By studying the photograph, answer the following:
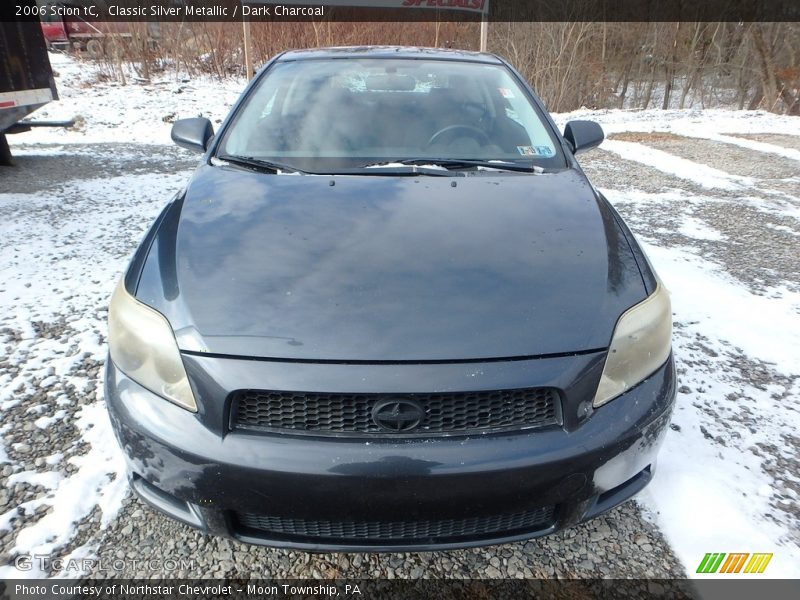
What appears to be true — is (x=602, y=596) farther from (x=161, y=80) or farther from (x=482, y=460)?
(x=161, y=80)

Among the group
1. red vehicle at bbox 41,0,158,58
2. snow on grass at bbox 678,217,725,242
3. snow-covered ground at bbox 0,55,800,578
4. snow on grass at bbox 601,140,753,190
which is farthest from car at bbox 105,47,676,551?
red vehicle at bbox 41,0,158,58

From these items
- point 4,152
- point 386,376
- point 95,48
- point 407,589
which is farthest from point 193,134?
point 95,48

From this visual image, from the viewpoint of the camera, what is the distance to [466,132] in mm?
2506

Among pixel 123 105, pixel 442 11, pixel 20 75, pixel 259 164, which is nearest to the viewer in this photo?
pixel 259 164

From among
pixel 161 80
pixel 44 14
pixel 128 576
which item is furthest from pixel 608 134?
pixel 44 14

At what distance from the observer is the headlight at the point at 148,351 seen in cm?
138

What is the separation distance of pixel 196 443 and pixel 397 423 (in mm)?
524

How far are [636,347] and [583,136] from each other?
5.56 feet

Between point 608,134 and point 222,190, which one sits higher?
point 222,190

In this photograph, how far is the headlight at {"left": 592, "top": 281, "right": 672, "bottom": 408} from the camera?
1.41m

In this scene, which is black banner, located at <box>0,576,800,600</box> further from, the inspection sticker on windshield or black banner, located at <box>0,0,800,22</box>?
black banner, located at <box>0,0,800,22</box>

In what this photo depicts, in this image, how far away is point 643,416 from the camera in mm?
1439

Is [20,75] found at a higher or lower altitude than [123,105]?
higher

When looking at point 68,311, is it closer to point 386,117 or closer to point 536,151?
point 386,117
